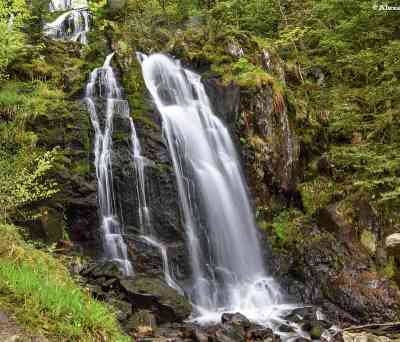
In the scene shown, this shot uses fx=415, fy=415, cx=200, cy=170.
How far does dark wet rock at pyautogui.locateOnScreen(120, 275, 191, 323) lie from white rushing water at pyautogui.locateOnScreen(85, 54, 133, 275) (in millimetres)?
1281

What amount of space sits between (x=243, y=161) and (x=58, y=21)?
15.1m

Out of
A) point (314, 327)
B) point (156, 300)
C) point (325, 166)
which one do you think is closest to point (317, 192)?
point (325, 166)

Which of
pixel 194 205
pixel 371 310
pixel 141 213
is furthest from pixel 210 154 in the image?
pixel 371 310

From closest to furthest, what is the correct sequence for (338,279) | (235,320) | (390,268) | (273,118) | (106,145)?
(235,320)
(338,279)
(390,268)
(106,145)
(273,118)

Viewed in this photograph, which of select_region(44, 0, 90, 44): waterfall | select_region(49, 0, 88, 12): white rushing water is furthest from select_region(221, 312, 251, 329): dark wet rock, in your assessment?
select_region(49, 0, 88, 12): white rushing water

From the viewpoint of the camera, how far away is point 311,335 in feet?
30.5

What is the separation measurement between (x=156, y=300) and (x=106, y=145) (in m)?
5.09

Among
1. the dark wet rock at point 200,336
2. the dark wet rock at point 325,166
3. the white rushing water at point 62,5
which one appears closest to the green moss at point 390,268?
the dark wet rock at point 325,166

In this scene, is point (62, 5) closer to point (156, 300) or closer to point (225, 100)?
point (225, 100)

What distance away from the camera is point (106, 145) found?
A: 12102 millimetres

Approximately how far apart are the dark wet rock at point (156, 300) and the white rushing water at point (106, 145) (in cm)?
128

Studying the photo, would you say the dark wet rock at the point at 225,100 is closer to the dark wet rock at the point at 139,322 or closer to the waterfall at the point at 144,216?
the waterfall at the point at 144,216

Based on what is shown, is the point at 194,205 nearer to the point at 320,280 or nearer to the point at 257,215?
the point at 257,215

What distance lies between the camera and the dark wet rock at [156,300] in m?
8.80
